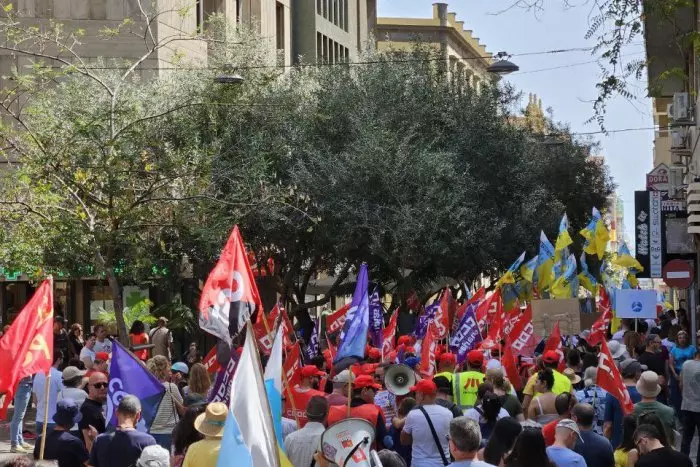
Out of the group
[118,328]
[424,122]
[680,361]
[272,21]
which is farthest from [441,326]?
[272,21]

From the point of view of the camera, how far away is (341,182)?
102ft

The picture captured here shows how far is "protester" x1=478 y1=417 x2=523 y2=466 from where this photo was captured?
9.04m

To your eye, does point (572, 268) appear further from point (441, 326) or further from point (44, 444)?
point (44, 444)

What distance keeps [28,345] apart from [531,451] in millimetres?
4291

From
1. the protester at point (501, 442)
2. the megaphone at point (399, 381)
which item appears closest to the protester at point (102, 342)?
the megaphone at point (399, 381)

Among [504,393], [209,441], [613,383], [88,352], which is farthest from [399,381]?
[88,352]

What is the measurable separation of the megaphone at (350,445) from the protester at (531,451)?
2.70ft

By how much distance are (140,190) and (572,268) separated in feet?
32.7

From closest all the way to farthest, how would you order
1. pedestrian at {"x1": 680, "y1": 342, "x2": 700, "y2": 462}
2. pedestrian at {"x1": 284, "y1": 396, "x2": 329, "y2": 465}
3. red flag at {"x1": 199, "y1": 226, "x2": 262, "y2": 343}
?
pedestrian at {"x1": 284, "y1": 396, "x2": 329, "y2": 465} → red flag at {"x1": 199, "y1": 226, "x2": 262, "y2": 343} → pedestrian at {"x1": 680, "y1": 342, "x2": 700, "y2": 462}

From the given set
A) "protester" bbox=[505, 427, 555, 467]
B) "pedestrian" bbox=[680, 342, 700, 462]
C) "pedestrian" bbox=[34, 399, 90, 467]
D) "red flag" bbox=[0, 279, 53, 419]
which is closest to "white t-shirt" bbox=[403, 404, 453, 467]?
"protester" bbox=[505, 427, 555, 467]

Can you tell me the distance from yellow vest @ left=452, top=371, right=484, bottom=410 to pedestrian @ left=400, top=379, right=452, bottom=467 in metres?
1.61

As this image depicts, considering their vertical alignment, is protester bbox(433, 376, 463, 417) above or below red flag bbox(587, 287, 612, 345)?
above

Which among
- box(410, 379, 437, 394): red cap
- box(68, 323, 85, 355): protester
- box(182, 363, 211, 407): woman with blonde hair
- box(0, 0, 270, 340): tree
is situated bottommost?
box(68, 323, 85, 355): protester

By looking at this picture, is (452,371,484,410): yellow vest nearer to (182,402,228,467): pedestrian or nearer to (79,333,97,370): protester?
(182,402,228,467): pedestrian
